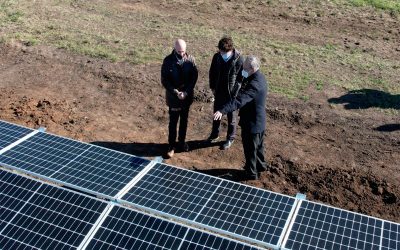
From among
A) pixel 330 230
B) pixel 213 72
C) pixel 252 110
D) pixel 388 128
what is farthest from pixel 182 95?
pixel 388 128

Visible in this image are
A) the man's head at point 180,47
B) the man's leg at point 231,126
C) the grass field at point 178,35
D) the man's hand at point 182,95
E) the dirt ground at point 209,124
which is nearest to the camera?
the man's head at point 180,47

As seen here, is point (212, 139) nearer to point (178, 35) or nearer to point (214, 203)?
point (214, 203)

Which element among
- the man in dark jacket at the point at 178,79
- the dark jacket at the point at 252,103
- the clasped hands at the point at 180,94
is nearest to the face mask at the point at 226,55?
the man in dark jacket at the point at 178,79

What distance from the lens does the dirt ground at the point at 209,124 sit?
9.90m

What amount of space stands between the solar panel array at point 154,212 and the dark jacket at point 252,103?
1.67 m

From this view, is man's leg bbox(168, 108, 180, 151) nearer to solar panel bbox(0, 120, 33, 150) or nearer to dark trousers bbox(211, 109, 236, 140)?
dark trousers bbox(211, 109, 236, 140)

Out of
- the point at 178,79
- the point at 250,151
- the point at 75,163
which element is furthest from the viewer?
the point at 178,79

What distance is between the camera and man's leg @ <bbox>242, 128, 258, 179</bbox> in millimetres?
9164

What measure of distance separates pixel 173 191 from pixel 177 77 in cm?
313

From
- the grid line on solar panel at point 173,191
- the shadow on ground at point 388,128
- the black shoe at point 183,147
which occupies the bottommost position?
the black shoe at point 183,147

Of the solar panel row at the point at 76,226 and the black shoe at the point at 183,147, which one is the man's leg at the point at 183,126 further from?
the solar panel row at the point at 76,226

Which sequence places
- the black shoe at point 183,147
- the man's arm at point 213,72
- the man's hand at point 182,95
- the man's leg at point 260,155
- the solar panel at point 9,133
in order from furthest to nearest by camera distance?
the black shoe at point 183,147
the man's arm at point 213,72
the man's hand at point 182,95
the man's leg at point 260,155
the solar panel at point 9,133

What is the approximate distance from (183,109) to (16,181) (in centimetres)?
381

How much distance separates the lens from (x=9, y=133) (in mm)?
8367
